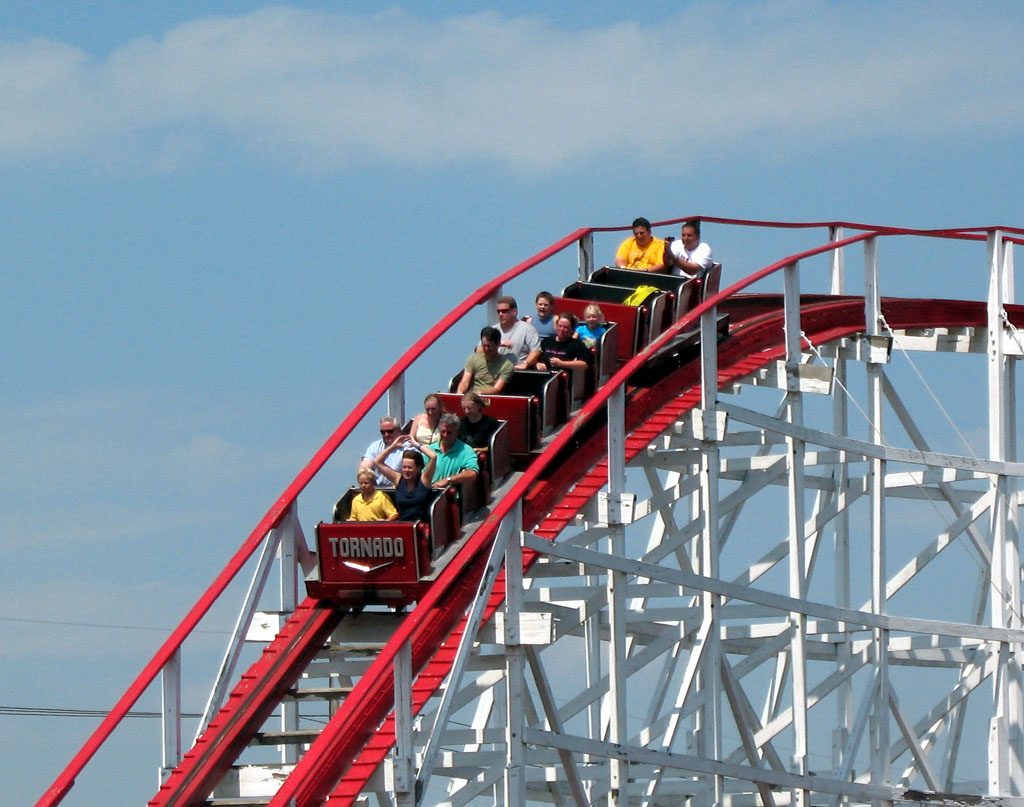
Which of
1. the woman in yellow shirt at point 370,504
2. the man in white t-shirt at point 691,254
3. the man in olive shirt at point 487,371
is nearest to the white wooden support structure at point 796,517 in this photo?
the man in white t-shirt at point 691,254

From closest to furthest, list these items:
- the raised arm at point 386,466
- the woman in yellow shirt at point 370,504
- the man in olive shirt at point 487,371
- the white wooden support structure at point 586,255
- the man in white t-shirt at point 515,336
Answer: the woman in yellow shirt at point 370,504 < the raised arm at point 386,466 < the man in olive shirt at point 487,371 < the man in white t-shirt at point 515,336 < the white wooden support structure at point 586,255

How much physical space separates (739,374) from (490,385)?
2.30 meters

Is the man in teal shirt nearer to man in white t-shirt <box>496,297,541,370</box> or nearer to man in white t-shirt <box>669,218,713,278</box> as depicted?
man in white t-shirt <box>496,297,541,370</box>

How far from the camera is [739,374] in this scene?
15586 mm

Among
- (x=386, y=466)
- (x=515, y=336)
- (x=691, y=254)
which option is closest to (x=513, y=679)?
(x=386, y=466)

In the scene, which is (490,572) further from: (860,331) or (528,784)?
(860,331)

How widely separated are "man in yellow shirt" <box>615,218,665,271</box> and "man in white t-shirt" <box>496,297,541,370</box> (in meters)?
2.34

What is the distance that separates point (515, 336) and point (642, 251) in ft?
8.49

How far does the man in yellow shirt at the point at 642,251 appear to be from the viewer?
1675 centimetres

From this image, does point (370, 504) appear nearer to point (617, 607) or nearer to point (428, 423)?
point (428, 423)

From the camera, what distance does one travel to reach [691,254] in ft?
55.3

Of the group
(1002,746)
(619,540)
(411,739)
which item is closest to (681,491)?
(619,540)

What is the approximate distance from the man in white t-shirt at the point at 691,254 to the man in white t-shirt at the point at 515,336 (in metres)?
2.42

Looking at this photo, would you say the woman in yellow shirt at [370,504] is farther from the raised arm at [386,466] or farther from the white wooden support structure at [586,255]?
the white wooden support structure at [586,255]
